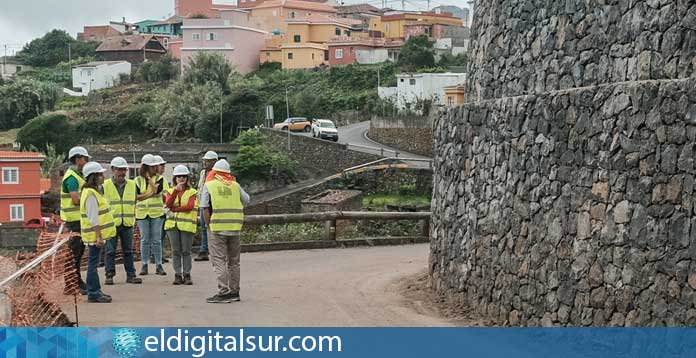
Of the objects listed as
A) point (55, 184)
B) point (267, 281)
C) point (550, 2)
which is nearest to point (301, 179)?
point (55, 184)

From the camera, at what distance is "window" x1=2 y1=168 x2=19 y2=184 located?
5056cm

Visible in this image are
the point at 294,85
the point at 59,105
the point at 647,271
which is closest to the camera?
the point at 647,271

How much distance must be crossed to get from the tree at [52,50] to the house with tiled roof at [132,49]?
7.30 m

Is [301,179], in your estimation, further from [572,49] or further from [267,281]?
[572,49]

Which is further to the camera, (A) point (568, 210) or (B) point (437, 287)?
(B) point (437, 287)

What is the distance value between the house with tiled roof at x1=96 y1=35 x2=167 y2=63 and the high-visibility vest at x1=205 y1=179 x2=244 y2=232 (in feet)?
331

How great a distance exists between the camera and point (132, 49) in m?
113

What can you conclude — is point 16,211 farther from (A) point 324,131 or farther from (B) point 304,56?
(B) point 304,56

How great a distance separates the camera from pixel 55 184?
56.6m

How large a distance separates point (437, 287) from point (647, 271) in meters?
5.57

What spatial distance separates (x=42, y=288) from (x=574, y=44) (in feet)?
19.9

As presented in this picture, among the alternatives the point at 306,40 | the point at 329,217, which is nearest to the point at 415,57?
the point at 306,40

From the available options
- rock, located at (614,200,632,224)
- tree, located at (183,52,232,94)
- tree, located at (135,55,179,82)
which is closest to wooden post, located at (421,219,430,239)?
rock, located at (614,200,632,224)

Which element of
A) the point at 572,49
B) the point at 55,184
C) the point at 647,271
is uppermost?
the point at 572,49
